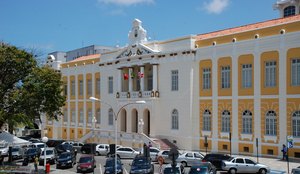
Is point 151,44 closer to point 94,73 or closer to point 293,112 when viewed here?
point 94,73

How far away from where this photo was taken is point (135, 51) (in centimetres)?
5541

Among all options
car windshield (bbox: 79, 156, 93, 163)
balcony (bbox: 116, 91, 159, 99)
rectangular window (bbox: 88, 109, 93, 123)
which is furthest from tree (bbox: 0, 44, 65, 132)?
rectangular window (bbox: 88, 109, 93, 123)

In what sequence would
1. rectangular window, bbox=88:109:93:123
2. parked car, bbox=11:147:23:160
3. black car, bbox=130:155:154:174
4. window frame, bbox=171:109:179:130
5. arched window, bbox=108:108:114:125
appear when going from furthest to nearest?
rectangular window, bbox=88:109:93:123, arched window, bbox=108:108:114:125, window frame, bbox=171:109:179:130, parked car, bbox=11:147:23:160, black car, bbox=130:155:154:174

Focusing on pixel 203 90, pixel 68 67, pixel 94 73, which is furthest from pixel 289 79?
pixel 68 67

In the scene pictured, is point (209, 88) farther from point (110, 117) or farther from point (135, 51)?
point (110, 117)

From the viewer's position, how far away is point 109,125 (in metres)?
60.6

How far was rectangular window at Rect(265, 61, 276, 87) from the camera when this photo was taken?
41.4m

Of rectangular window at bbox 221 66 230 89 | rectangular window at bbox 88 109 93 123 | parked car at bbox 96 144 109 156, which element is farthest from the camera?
rectangular window at bbox 88 109 93 123

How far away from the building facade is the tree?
5.87 meters

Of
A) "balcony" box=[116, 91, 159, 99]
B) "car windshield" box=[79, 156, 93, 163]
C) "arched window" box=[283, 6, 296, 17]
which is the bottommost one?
"car windshield" box=[79, 156, 93, 163]

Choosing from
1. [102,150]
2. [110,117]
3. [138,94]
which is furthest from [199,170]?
[110,117]

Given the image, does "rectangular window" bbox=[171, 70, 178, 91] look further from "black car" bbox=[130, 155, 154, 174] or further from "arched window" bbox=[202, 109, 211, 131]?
"black car" bbox=[130, 155, 154, 174]

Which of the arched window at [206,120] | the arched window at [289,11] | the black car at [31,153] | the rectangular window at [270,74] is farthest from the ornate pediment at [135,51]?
the arched window at [289,11]

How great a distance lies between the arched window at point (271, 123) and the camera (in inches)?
1628
